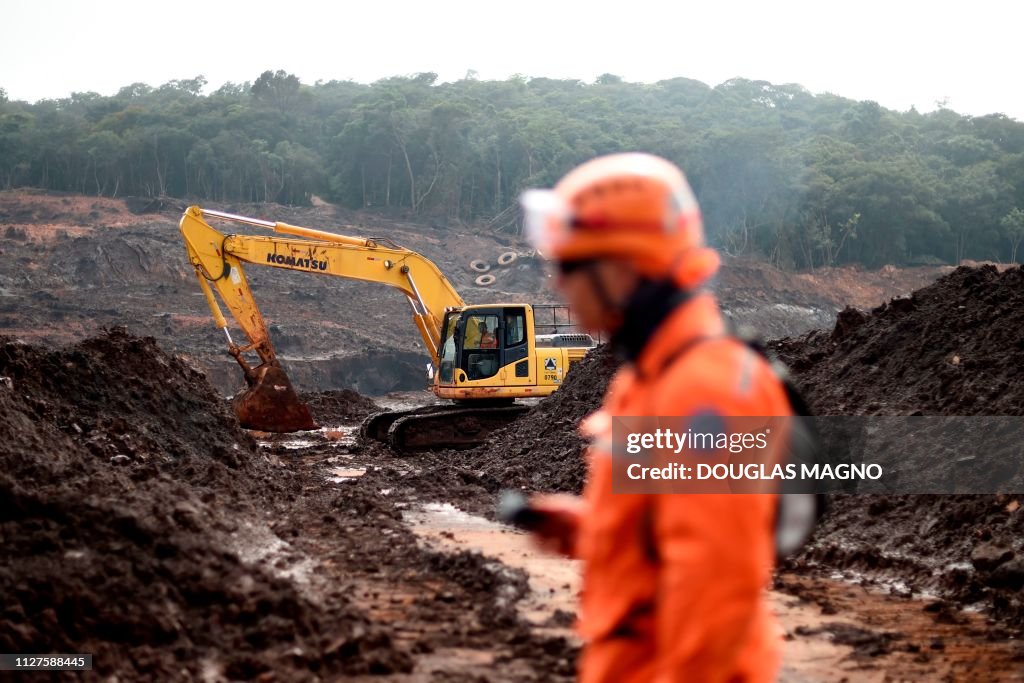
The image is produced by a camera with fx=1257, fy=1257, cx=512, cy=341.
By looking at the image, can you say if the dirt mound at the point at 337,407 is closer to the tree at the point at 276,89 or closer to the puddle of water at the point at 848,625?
the puddle of water at the point at 848,625

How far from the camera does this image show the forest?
2333 inches

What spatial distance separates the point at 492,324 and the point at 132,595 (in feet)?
46.6

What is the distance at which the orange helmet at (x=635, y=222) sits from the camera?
94.3 inches

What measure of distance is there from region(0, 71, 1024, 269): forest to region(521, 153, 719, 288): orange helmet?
57.7m

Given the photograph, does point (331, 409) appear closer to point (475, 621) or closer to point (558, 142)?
point (475, 621)

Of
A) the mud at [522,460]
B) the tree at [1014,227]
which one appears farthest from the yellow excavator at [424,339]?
the tree at [1014,227]

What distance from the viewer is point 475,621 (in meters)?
7.30

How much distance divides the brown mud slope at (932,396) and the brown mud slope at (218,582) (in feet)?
10.9

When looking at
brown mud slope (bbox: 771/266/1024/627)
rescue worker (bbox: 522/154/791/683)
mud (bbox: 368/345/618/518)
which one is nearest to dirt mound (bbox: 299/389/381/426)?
mud (bbox: 368/345/618/518)

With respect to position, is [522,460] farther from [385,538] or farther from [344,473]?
[385,538]

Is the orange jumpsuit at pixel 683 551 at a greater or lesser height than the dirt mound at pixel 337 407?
greater

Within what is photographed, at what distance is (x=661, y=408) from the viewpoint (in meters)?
2.28

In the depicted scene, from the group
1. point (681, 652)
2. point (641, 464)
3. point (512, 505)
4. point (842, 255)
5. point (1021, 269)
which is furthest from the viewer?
point (842, 255)

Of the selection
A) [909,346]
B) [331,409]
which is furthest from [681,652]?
[331,409]
